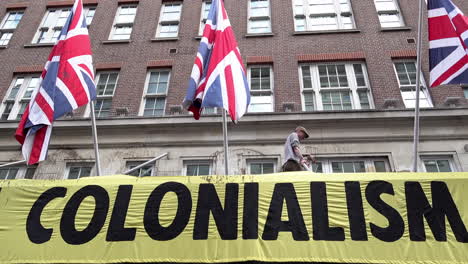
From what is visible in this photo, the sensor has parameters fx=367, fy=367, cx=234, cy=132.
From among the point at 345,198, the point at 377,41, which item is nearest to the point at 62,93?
the point at 345,198

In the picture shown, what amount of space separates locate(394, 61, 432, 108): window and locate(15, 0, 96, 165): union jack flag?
32.5 ft

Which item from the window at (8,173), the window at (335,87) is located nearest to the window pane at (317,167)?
the window at (335,87)

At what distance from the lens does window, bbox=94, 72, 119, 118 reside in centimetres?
1319

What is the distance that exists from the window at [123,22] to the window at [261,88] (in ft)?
19.3

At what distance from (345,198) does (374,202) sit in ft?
1.69

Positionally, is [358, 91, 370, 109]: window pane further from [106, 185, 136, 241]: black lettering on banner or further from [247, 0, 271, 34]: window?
[106, 185, 136, 241]: black lettering on banner

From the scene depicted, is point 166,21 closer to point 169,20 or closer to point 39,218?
point 169,20

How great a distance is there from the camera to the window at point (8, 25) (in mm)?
16266

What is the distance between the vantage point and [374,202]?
6629mm

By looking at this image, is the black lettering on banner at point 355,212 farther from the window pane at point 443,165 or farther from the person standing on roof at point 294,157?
the window pane at point 443,165

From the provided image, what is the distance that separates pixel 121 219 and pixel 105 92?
804 cm

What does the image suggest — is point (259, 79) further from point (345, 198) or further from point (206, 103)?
point (345, 198)

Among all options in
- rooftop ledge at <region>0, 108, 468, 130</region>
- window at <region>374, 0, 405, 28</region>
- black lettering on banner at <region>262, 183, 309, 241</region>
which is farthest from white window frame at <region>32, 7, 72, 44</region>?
window at <region>374, 0, 405, 28</region>

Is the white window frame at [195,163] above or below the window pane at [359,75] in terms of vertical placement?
below
